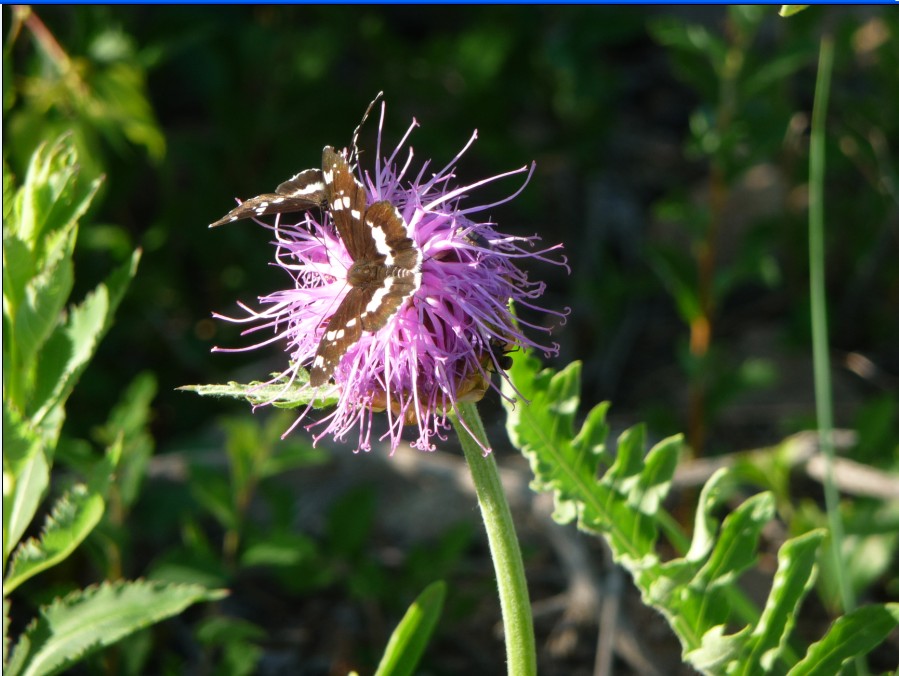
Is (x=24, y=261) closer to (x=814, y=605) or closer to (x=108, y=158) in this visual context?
(x=108, y=158)

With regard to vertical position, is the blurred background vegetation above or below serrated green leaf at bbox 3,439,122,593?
above

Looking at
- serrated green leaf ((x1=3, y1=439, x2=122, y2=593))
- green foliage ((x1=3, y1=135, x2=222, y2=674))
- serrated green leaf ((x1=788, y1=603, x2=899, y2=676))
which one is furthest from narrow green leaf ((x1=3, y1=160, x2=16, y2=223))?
serrated green leaf ((x1=788, y1=603, x2=899, y2=676))

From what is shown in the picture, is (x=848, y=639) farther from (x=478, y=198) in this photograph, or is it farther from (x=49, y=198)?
(x=478, y=198)

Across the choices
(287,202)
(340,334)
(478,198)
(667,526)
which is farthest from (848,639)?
(478,198)

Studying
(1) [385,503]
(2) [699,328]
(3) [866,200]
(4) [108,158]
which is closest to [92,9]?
(4) [108,158]

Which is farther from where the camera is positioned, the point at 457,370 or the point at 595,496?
the point at 595,496

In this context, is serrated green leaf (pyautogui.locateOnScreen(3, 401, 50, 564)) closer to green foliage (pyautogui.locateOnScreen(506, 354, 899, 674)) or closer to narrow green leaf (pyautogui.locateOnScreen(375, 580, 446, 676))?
narrow green leaf (pyautogui.locateOnScreen(375, 580, 446, 676))
